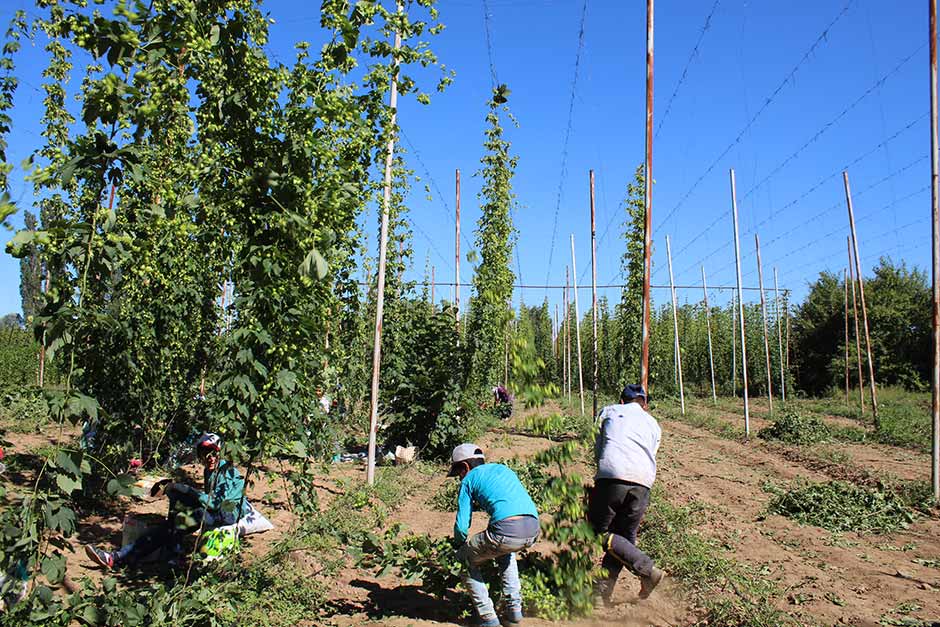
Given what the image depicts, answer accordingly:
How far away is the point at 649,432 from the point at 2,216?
4361mm

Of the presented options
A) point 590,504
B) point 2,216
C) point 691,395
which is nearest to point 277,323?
point 2,216

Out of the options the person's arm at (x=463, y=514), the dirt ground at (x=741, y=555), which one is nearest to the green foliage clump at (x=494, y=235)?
the dirt ground at (x=741, y=555)

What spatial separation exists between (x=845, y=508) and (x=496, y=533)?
18.1 ft

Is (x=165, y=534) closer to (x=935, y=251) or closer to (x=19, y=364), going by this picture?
(x=935, y=251)

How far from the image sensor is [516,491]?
470 centimetres

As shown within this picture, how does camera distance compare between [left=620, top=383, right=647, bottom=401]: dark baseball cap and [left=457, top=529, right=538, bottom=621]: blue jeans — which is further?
[left=620, top=383, right=647, bottom=401]: dark baseball cap

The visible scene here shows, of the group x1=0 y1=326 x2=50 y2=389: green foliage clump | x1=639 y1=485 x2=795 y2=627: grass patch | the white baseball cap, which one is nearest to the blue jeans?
the white baseball cap

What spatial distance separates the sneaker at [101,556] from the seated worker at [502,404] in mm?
13707

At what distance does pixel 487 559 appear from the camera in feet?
15.2

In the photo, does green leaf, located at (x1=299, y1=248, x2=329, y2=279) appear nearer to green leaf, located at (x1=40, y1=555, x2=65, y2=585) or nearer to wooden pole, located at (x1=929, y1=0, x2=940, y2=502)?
green leaf, located at (x1=40, y1=555, x2=65, y2=585)

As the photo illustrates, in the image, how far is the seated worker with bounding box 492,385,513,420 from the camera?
1892cm

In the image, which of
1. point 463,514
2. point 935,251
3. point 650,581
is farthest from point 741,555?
point 935,251

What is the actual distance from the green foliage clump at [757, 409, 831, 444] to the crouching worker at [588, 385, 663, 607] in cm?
1054

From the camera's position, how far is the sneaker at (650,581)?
195 inches
